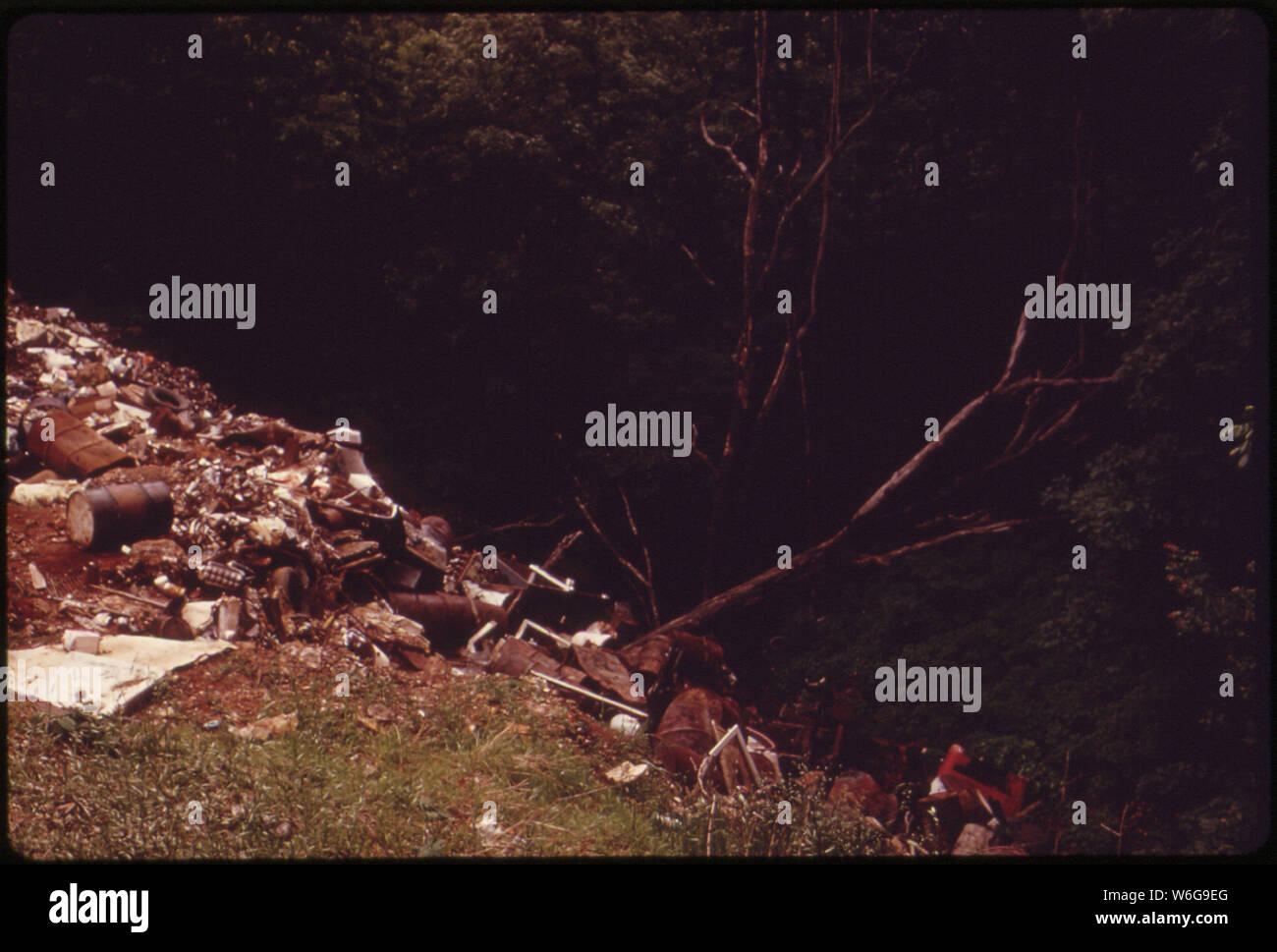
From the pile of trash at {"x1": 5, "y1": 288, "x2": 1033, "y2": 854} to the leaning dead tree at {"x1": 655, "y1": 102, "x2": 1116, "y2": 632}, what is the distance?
760 millimetres

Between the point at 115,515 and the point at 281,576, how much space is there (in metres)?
1.05

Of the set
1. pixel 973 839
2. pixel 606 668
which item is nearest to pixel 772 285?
pixel 606 668

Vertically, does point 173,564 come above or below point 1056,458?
below

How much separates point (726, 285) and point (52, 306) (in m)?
4.79

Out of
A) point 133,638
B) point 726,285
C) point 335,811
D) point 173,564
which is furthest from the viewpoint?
point 726,285

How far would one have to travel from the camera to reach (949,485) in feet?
18.0

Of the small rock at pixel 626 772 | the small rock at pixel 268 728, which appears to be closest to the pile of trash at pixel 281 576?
the small rock at pixel 626 772

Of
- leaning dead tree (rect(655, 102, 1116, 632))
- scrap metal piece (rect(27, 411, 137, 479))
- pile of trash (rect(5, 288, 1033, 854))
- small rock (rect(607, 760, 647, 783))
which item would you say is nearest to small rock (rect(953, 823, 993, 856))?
pile of trash (rect(5, 288, 1033, 854))

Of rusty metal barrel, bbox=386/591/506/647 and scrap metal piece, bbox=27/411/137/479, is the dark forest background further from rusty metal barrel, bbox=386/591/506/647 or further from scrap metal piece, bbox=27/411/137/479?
scrap metal piece, bbox=27/411/137/479

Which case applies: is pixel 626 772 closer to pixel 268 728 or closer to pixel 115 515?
pixel 268 728
